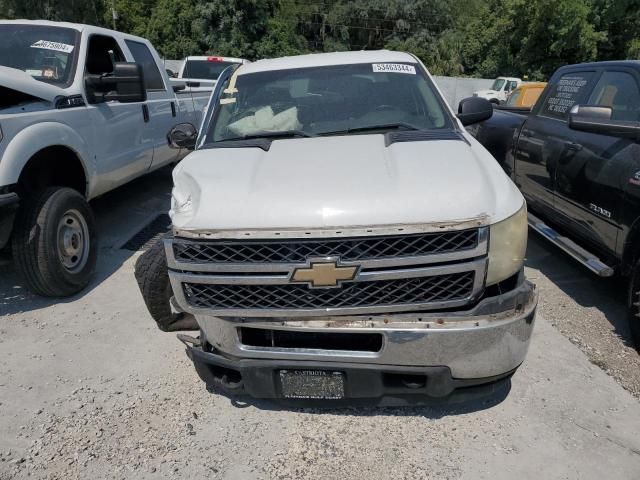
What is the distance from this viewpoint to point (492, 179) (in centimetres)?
270

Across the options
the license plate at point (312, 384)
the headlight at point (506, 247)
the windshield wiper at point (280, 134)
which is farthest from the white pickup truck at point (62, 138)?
the headlight at point (506, 247)

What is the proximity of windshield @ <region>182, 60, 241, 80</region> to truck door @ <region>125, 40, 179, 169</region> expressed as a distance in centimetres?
621

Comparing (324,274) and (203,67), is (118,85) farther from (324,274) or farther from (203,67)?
(203,67)

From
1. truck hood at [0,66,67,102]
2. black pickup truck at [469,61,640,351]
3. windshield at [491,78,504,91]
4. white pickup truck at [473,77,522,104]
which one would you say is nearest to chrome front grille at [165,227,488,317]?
black pickup truck at [469,61,640,351]

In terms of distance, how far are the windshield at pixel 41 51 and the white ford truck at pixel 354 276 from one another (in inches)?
117

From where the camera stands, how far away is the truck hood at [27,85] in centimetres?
407

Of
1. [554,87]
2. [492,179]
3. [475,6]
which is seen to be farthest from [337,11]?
[492,179]

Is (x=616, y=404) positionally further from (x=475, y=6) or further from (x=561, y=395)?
(x=475, y=6)

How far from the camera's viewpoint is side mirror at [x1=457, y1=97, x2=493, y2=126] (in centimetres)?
413

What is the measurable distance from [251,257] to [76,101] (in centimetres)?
322

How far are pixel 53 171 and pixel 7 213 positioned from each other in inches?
37.6

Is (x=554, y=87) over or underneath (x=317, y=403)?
over

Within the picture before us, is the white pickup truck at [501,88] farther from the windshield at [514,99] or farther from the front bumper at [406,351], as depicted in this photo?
the front bumper at [406,351]

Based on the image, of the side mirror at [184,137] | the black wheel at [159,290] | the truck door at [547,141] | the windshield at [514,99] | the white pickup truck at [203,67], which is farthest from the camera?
the white pickup truck at [203,67]
